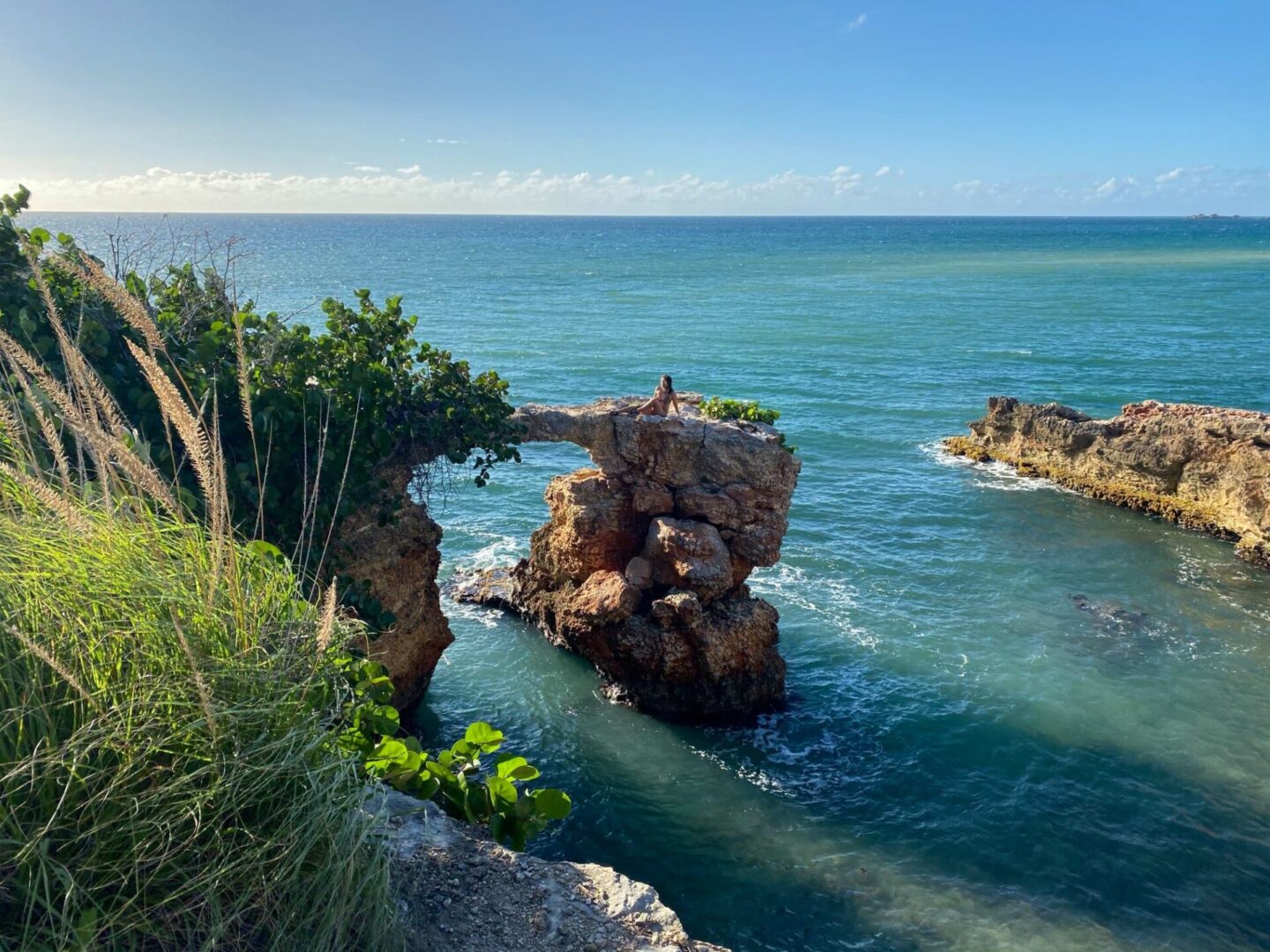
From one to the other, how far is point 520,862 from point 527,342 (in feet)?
166

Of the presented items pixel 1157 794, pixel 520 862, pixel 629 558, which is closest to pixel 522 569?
pixel 629 558

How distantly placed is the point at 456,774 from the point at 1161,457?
2853 cm

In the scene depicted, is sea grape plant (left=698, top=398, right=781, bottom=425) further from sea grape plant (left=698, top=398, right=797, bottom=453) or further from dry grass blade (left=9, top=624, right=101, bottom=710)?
dry grass blade (left=9, top=624, right=101, bottom=710)

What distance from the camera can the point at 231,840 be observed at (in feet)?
14.8

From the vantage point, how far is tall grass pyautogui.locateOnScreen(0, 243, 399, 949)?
4215 millimetres

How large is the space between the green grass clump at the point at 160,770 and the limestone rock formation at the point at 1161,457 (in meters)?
27.8

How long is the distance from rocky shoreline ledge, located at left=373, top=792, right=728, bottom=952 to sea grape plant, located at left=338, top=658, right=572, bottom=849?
19 centimetres

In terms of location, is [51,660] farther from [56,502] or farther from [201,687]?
[56,502]

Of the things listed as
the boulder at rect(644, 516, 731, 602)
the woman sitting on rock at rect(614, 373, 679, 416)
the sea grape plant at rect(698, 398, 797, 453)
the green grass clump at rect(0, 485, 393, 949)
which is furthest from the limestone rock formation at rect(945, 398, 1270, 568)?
the green grass clump at rect(0, 485, 393, 949)

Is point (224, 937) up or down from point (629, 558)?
up

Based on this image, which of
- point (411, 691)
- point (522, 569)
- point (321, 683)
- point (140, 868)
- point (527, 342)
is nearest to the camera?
point (140, 868)

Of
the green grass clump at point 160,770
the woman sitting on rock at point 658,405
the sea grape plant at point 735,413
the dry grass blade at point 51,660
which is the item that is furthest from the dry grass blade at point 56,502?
the sea grape plant at point 735,413

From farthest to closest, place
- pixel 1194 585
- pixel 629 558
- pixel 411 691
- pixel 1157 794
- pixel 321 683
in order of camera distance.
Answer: pixel 1194 585 → pixel 629 558 → pixel 411 691 → pixel 1157 794 → pixel 321 683

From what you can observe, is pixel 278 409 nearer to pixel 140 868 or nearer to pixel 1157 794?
pixel 140 868
